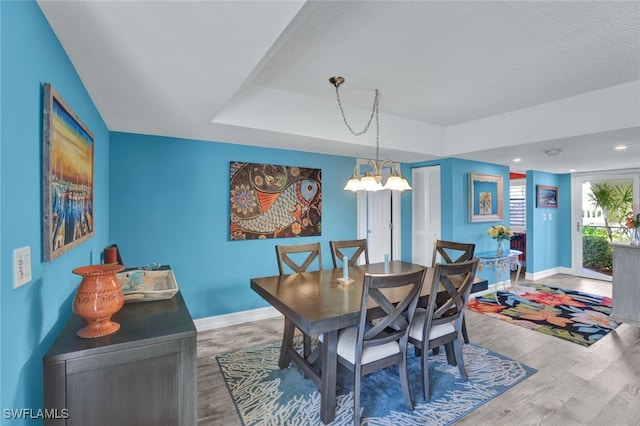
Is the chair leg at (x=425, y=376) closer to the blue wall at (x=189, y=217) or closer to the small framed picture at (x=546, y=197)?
the blue wall at (x=189, y=217)

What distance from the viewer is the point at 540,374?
8.60 ft

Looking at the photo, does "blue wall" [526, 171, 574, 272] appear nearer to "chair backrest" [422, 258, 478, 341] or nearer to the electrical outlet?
"chair backrest" [422, 258, 478, 341]

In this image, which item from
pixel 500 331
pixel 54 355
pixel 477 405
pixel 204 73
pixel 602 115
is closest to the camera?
pixel 54 355

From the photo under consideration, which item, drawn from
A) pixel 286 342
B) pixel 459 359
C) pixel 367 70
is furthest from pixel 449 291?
pixel 367 70

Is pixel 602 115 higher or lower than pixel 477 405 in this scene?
higher

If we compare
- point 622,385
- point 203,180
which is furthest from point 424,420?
point 203,180

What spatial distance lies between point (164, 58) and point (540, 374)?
358cm

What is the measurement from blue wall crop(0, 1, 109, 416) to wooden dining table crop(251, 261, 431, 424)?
1.18 m

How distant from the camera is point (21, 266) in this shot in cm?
106

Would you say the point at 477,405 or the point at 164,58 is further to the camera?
the point at 477,405

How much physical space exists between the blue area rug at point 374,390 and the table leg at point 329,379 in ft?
0.25

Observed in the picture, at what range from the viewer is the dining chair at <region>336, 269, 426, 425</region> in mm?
1881

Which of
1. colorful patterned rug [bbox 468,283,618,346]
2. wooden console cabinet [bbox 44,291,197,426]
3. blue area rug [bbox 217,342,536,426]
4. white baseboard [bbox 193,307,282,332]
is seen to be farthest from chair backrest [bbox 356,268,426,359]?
colorful patterned rug [bbox 468,283,618,346]

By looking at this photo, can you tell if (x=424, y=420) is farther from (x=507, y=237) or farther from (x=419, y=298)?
(x=507, y=237)
